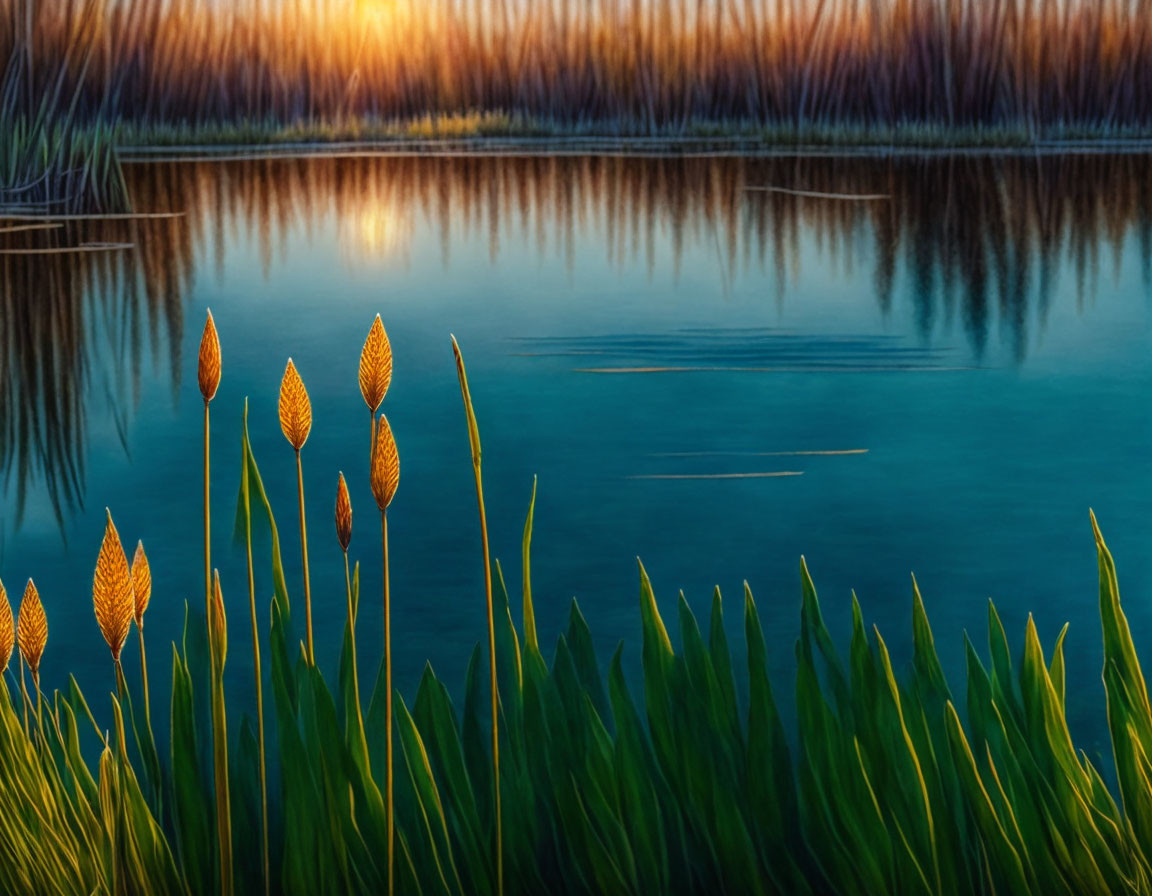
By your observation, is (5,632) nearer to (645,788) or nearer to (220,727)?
(220,727)

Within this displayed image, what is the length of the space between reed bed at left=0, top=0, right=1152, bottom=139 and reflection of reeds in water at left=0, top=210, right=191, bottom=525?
7.7 inches

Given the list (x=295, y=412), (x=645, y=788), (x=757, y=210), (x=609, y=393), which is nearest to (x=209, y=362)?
(x=295, y=412)

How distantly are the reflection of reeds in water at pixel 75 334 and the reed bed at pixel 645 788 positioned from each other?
0.57 m

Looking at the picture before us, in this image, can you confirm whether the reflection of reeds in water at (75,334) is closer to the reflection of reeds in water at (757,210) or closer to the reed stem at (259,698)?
the reflection of reeds in water at (757,210)

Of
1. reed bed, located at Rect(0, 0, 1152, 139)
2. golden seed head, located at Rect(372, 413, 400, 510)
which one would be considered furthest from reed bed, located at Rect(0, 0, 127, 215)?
golden seed head, located at Rect(372, 413, 400, 510)

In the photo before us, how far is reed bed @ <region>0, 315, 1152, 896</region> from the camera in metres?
1.04

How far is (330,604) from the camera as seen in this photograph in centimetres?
159

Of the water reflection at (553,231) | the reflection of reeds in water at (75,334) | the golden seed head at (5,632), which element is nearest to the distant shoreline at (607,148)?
the water reflection at (553,231)

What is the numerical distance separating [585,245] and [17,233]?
30.9 inches

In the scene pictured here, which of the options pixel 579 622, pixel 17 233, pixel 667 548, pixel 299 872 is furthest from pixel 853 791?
pixel 17 233

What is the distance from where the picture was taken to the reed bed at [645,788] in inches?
40.9

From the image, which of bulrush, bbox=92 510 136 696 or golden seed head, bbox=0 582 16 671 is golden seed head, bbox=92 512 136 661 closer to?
bulrush, bbox=92 510 136 696

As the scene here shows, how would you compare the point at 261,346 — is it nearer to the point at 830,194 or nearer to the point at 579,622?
the point at 579,622

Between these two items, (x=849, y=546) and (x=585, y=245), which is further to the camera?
(x=585, y=245)
